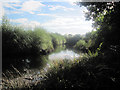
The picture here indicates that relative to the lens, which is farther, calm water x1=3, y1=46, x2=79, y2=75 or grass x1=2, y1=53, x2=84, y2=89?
calm water x1=3, y1=46, x2=79, y2=75

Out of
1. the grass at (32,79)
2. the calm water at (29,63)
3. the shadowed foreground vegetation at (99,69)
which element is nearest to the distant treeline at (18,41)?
the calm water at (29,63)

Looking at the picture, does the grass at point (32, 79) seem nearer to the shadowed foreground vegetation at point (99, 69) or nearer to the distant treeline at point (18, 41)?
the shadowed foreground vegetation at point (99, 69)

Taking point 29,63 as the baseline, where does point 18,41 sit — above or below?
above

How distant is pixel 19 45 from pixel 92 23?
7873 mm

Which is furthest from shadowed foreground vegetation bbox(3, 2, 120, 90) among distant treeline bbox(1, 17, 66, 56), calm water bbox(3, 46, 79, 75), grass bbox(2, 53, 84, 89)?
distant treeline bbox(1, 17, 66, 56)

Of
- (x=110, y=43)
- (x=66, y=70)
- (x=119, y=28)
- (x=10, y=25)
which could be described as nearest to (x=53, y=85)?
(x=66, y=70)

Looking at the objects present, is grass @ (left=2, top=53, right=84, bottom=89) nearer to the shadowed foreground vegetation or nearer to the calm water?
the shadowed foreground vegetation

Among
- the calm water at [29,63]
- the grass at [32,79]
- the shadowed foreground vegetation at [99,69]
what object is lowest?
the calm water at [29,63]

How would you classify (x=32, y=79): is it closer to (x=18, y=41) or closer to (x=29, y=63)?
(x=29, y=63)

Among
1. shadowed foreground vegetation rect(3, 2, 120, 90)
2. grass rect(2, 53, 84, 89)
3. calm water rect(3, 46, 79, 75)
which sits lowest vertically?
calm water rect(3, 46, 79, 75)

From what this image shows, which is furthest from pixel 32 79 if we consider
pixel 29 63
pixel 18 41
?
pixel 18 41

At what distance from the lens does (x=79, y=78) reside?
8.04 ft

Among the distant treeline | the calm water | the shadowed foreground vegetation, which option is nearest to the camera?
the shadowed foreground vegetation

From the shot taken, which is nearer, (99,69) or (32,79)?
(99,69)
